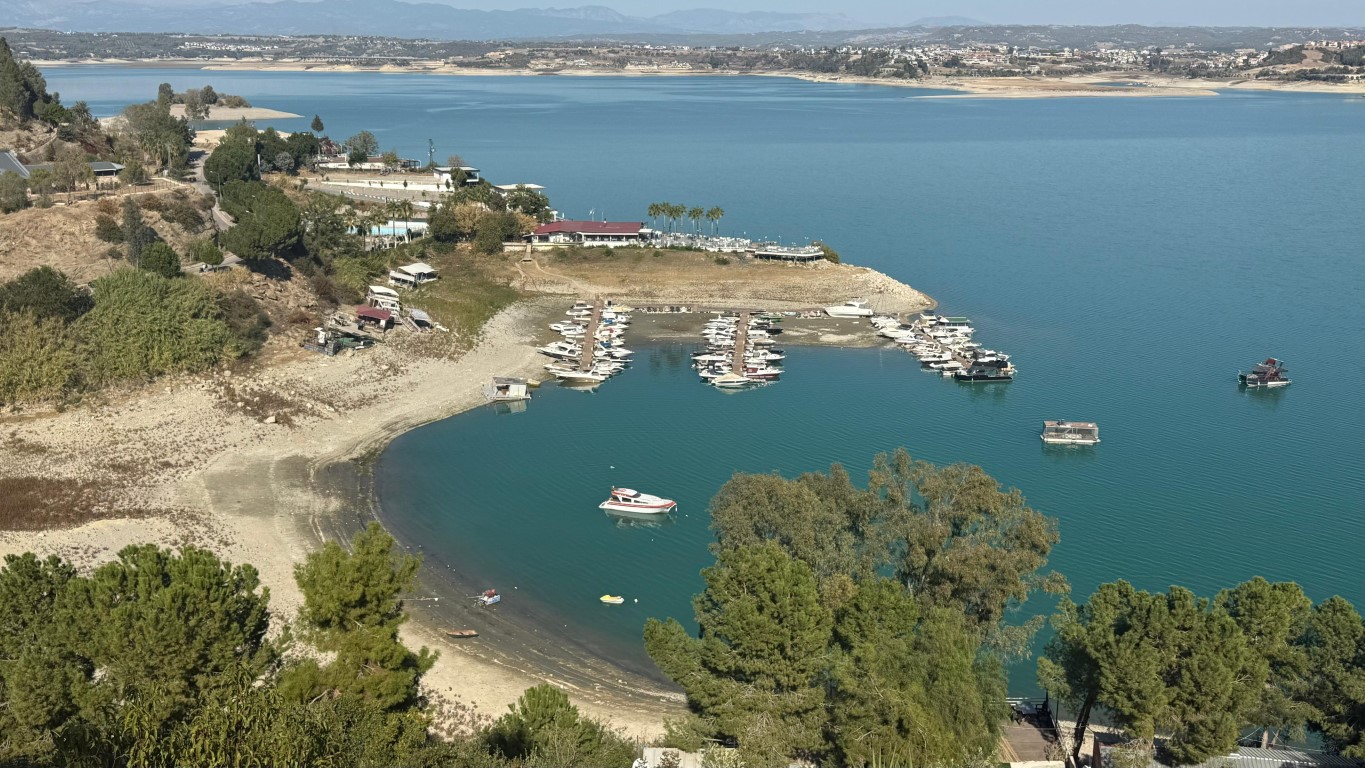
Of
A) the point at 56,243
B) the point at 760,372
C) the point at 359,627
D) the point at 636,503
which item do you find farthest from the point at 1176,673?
the point at 56,243

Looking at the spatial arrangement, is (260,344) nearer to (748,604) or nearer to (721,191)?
(748,604)

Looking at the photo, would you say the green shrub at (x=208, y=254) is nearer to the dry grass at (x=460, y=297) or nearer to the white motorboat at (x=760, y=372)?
the dry grass at (x=460, y=297)

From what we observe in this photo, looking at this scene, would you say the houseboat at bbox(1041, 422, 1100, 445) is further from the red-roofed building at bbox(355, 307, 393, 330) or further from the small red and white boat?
the red-roofed building at bbox(355, 307, 393, 330)

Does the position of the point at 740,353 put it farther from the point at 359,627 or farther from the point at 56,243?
the point at 359,627

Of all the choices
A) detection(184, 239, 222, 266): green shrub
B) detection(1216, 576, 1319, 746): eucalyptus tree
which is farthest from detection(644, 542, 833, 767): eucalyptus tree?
detection(184, 239, 222, 266): green shrub

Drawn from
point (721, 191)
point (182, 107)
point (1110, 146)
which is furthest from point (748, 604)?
point (182, 107)

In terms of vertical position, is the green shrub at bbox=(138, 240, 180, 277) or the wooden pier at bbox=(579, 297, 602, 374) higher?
the green shrub at bbox=(138, 240, 180, 277)

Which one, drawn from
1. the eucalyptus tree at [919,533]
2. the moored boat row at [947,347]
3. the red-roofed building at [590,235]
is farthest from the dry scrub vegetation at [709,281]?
the eucalyptus tree at [919,533]

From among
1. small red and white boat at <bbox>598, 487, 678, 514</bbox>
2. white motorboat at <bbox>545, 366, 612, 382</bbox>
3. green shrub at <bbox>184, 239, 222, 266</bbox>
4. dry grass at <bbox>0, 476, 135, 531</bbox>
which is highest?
Answer: green shrub at <bbox>184, 239, 222, 266</bbox>
